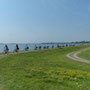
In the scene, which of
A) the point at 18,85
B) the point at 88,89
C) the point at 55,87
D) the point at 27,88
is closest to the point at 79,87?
the point at 88,89

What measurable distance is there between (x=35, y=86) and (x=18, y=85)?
2.79 feet

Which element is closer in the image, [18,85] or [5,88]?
[5,88]

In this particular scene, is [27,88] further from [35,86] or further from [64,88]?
[64,88]

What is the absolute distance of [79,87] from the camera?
21.2 feet

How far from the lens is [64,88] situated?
628cm

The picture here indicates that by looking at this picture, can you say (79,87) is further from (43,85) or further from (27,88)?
(27,88)

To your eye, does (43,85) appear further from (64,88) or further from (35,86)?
(64,88)

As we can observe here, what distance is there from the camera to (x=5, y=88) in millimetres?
6219

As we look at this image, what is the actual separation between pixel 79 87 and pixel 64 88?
771mm

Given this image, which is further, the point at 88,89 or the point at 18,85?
the point at 18,85

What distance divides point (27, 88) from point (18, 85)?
63cm

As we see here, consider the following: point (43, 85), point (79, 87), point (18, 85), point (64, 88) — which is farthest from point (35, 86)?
point (79, 87)

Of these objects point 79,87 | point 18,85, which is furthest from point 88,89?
point 18,85

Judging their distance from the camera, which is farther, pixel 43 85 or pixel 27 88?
pixel 43 85
